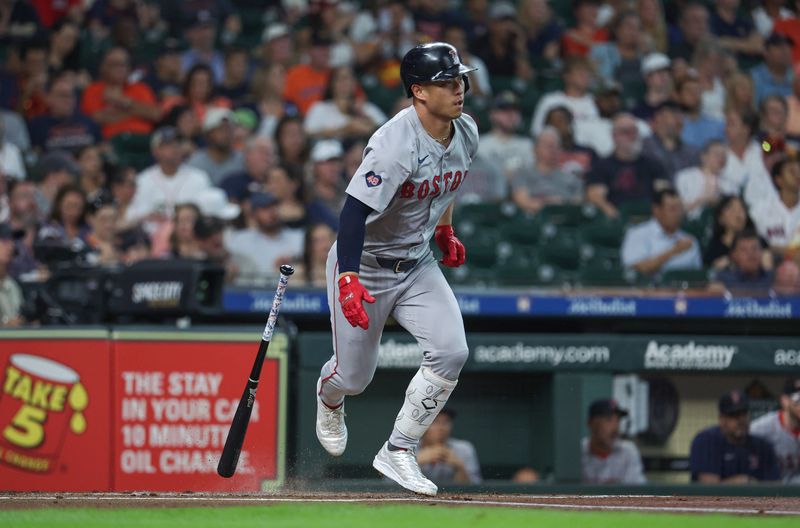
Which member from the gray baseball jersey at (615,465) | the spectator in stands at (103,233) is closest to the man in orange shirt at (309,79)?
the spectator in stands at (103,233)

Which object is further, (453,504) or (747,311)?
(747,311)

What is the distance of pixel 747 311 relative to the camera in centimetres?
883

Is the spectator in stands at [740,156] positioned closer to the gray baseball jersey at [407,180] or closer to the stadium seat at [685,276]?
the stadium seat at [685,276]

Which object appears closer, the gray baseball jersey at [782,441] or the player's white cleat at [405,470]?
the player's white cleat at [405,470]

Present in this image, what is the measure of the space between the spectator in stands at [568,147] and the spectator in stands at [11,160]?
14.5ft

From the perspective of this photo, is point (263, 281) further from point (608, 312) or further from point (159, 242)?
point (608, 312)

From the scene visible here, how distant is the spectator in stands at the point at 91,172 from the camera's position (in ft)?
33.6

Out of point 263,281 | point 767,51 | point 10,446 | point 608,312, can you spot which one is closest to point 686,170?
point 767,51

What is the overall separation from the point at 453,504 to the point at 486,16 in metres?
7.90

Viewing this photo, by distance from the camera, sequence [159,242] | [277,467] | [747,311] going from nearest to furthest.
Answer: [277,467]
[747,311]
[159,242]

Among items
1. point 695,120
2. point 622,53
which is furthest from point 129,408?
point 622,53

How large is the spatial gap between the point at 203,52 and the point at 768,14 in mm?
5635

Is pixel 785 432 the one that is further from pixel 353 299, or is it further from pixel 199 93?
pixel 199 93

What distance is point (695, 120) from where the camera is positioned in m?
11.8
